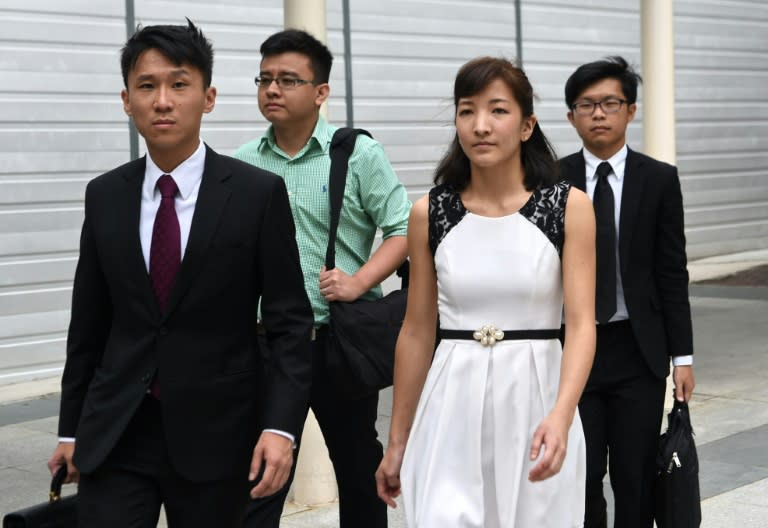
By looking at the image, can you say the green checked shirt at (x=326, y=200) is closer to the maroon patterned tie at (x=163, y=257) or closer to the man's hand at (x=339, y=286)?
the man's hand at (x=339, y=286)

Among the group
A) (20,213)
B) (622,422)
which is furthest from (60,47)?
(622,422)

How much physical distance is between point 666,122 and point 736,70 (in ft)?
31.8

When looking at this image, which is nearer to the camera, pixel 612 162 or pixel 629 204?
pixel 629 204

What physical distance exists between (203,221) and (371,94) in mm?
9839

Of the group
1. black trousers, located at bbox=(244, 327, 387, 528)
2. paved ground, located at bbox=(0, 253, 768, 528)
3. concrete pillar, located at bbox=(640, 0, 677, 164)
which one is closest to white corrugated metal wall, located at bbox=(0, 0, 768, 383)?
concrete pillar, located at bbox=(640, 0, 677, 164)

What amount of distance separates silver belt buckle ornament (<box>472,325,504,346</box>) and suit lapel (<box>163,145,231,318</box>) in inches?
28.1

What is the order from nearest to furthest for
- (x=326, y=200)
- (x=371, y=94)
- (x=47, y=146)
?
1. (x=326, y=200)
2. (x=47, y=146)
3. (x=371, y=94)

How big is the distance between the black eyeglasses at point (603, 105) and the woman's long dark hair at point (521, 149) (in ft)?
3.81

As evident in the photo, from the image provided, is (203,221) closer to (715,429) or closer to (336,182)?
(336,182)

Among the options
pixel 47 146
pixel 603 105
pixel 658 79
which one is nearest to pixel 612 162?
pixel 603 105

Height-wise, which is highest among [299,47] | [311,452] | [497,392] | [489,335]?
[299,47]

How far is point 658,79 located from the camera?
8.78 m

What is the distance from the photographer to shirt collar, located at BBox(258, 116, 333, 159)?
453 cm

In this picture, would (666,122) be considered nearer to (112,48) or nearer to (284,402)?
(112,48)
